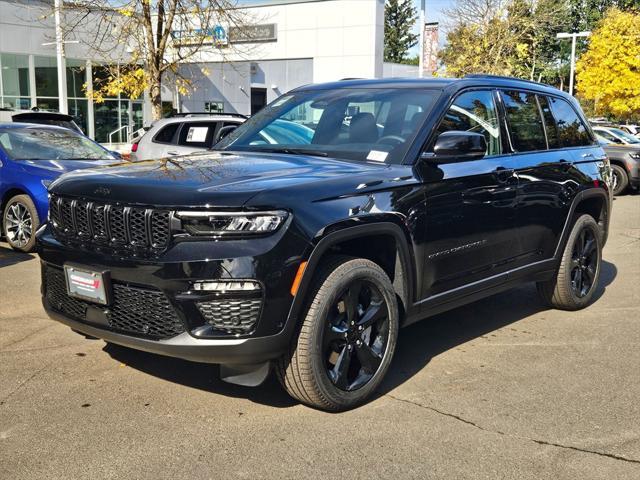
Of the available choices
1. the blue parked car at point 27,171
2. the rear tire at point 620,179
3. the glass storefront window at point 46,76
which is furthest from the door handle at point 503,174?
the glass storefront window at point 46,76

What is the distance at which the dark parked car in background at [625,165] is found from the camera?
17656 millimetres

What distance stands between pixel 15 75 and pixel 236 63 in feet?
34.6

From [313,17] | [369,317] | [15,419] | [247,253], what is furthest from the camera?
[313,17]

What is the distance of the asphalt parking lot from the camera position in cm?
325

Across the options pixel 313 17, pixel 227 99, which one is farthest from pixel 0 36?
pixel 313 17

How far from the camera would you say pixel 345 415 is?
383cm

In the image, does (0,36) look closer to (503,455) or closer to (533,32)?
(533,32)

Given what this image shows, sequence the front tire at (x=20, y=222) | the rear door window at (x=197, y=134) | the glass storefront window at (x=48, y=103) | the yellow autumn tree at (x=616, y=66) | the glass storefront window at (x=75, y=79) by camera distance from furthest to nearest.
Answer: the yellow autumn tree at (x=616, y=66), the glass storefront window at (x=75, y=79), the glass storefront window at (x=48, y=103), the rear door window at (x=197, y=134), the front tire at (x=20, y=222)

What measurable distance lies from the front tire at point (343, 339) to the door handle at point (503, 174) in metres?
1.39

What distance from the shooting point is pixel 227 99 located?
1454 inches

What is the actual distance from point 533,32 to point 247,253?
28828 mm

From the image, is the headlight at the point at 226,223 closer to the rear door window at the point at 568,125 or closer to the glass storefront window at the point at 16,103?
the rear door window at the point at 568,125

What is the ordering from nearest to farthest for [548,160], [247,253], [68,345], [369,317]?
[247,253] < [369,317] < [68,345] < [548,160]

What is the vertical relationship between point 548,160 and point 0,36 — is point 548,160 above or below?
below
